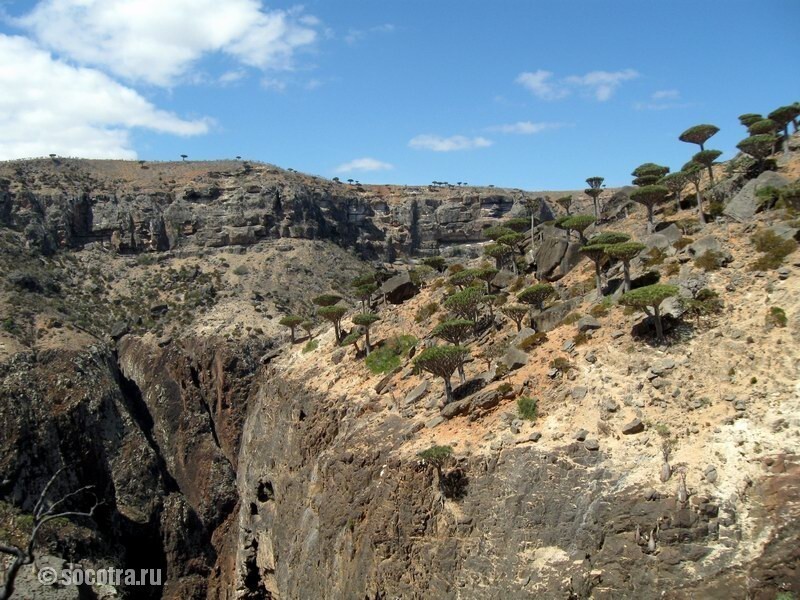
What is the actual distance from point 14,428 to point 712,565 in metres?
46.3

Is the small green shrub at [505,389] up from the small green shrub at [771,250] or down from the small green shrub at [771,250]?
down

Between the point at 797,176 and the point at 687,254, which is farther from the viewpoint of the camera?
the point at 797,176

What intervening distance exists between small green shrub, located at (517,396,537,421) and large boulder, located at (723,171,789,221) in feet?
52.4

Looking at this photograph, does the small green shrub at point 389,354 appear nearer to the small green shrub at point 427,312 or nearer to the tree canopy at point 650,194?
the small green shrub at point 427,312

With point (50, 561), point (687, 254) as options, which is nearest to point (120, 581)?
point (50, 561)

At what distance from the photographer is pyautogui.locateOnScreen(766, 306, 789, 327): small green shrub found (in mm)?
22531

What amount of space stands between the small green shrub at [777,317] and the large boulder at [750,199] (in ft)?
33.1

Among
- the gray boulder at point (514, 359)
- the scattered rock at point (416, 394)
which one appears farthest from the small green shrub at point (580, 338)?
the scattered rock at point (416, 394)

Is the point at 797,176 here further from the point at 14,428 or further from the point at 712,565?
the point at 14,428

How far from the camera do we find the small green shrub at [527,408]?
24.5m

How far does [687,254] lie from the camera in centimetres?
3031

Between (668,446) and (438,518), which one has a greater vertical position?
(668,446)

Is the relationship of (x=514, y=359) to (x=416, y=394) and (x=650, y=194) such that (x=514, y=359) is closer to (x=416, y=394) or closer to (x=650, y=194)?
(x=416, y=394)

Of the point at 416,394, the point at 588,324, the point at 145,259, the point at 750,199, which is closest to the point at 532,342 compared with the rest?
the point at 588,324
